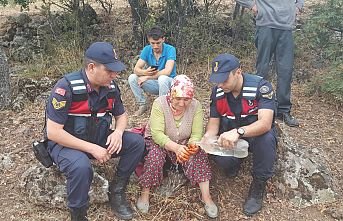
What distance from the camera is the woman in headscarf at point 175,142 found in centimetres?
376

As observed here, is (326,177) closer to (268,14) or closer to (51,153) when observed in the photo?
(268,14)

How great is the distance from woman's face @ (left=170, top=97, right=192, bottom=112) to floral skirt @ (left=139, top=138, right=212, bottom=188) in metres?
0.35

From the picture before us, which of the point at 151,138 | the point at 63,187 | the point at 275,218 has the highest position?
the point at 151,138

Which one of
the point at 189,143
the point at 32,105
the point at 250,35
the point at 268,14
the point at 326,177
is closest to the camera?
the point at 189,143

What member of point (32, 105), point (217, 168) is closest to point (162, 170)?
point (217, 168)

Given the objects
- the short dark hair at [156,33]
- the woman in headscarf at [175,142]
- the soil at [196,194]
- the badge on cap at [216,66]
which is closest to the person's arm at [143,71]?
the short dark hair at [156,33]

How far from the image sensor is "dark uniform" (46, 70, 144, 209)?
10.9 feet

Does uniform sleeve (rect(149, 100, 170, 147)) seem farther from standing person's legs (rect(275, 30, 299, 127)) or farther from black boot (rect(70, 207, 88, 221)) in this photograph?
standing person's legs (rect(275, 30, 299, 127))

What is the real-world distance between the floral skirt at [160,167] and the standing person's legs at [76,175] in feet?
1.81

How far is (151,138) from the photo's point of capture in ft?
12.8

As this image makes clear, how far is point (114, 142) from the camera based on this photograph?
356 cm

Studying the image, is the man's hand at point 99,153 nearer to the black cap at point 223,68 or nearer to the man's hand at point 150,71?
the black cap at point 223,68

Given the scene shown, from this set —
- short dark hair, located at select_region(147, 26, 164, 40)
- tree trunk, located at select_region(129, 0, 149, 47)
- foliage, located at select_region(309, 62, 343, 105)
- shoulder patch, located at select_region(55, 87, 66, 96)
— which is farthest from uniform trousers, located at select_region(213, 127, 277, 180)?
tree trunk, located at select_region(129, 0, 149, 47)

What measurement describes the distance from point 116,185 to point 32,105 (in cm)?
268
